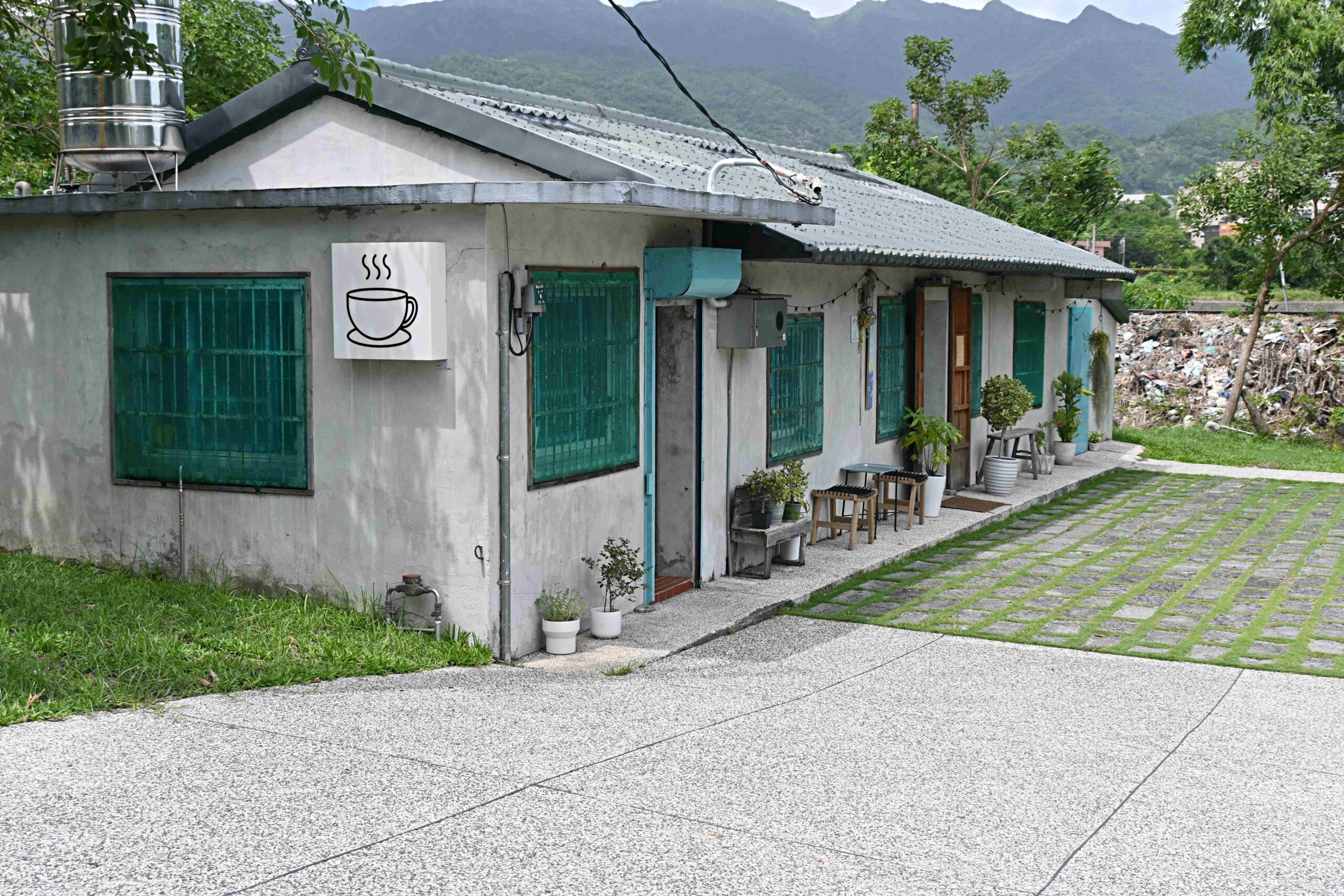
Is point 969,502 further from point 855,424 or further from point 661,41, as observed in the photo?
point 661,41

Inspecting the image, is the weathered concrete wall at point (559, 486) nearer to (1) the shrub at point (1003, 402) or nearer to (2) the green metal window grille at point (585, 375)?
(2) the green metal window grille at point (585, 375)

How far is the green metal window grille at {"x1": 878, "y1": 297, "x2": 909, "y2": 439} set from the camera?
12.8 metres

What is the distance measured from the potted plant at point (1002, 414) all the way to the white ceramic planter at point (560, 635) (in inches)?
303

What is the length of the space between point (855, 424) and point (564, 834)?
8035 millimetres

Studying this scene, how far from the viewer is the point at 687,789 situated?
522cm

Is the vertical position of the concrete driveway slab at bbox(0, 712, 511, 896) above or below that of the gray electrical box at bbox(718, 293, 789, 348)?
below

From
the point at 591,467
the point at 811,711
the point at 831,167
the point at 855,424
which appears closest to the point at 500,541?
the point at 591,467

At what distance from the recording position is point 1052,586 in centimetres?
1016

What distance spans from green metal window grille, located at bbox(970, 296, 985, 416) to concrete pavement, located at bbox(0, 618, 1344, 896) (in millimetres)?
7574

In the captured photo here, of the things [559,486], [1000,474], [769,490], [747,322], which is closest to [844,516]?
[769,490]

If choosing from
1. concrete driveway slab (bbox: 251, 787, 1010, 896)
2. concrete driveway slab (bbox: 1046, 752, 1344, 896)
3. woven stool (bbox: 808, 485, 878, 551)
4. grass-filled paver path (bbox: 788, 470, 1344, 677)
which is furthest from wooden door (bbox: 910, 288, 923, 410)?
concrete driveway slab (bbox: 251, 787, 1010, 896)

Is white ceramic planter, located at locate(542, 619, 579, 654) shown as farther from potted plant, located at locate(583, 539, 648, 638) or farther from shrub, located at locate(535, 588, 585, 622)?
potted plant, located at locate(583, 539, 648, 638)

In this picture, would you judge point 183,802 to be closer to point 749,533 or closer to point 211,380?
point 211,380

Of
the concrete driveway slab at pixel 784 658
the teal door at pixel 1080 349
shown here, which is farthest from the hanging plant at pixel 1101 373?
the concrete driveway slab at pixel 784 658
